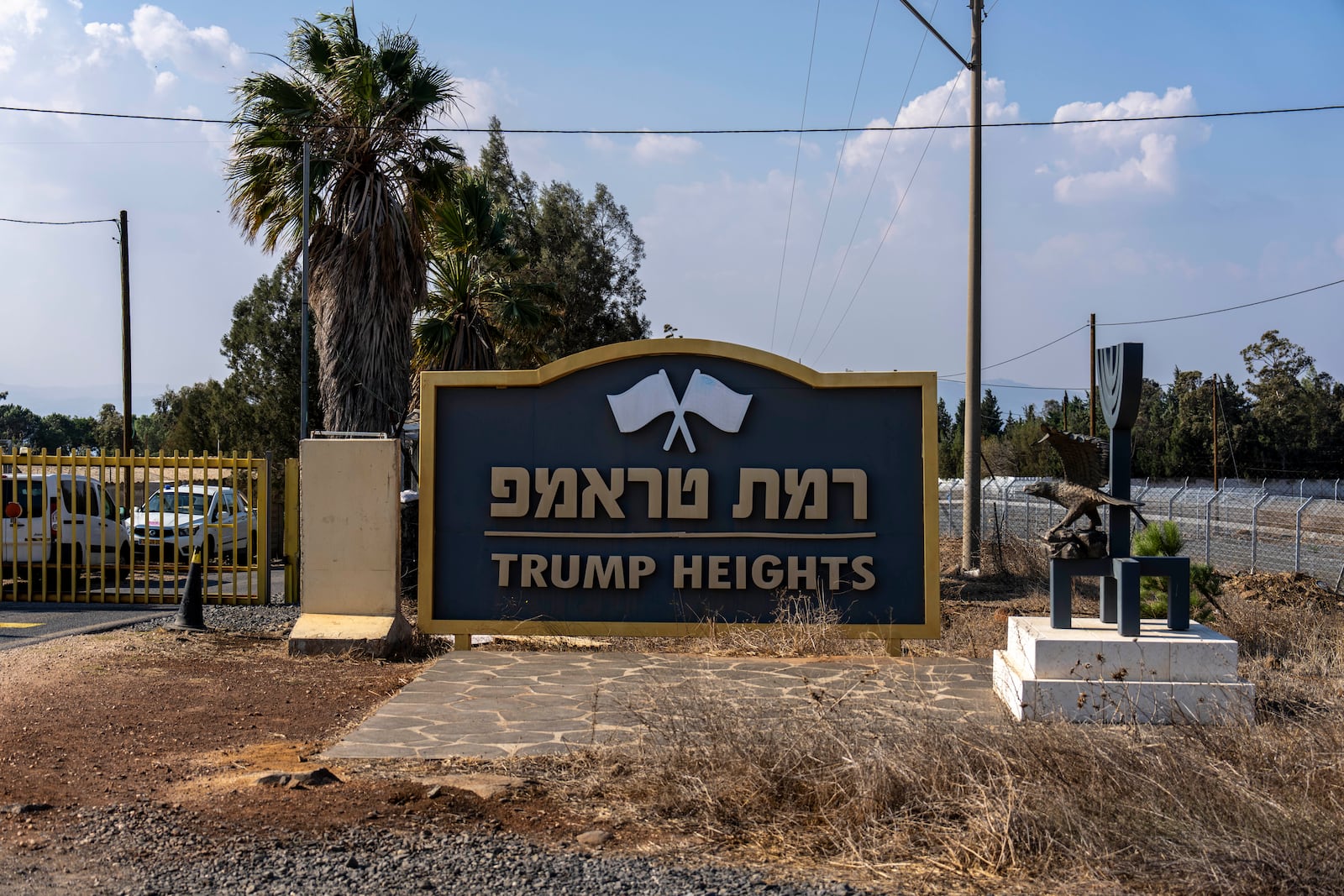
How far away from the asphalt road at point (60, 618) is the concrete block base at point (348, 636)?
2.99 meters

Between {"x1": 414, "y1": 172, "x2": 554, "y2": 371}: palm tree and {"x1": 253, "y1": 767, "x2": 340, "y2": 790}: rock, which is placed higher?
{"x1": 414, "y1": 172, "x2": 554, "y2": 371}: palm tree

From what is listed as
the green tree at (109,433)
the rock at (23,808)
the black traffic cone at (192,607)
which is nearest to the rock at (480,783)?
the rock at (23,808)

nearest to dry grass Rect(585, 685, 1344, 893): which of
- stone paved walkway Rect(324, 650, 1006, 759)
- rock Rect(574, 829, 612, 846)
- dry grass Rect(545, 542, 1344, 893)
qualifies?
dry grass Rect(545, 542, 1344, 893)

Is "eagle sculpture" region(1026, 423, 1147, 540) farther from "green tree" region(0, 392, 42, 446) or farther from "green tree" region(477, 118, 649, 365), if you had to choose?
"green tree" region(0, 392, 42, 446)

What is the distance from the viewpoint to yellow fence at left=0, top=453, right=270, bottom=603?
13.6 meters

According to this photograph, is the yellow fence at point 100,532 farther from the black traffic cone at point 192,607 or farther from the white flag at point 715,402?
the white flag at point 715,402

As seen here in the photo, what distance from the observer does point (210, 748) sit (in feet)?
21.9

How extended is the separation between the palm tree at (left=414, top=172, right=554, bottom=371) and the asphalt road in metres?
6.97

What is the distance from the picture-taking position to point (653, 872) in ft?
15.1

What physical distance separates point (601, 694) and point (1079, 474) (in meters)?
3.84

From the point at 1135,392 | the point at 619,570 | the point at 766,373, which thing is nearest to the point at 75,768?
the point at 619,570

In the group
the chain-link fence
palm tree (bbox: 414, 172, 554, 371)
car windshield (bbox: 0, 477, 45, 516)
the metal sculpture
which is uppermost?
palm tree (bbox: 414, 172, 554, 371)

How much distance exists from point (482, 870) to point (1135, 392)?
5290 mm

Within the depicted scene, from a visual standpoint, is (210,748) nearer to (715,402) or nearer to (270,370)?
(715,402)
